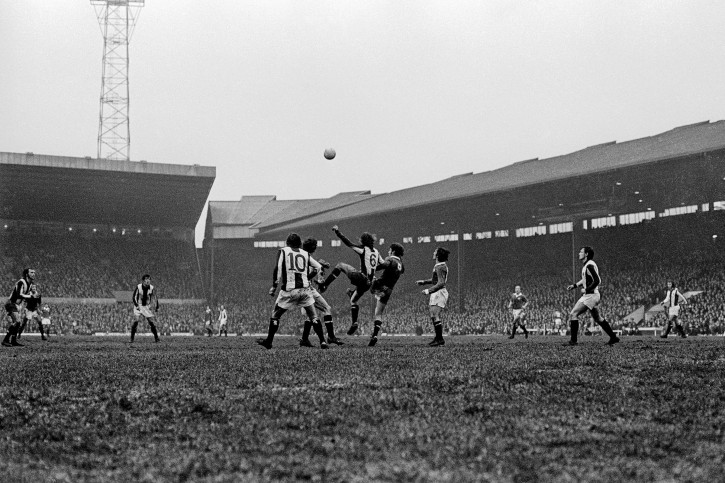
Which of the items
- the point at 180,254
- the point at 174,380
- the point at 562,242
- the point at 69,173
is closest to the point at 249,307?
the point at 180,254

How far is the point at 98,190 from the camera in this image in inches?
2340

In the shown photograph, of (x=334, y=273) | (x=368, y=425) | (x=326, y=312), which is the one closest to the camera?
(x=368, y=425)

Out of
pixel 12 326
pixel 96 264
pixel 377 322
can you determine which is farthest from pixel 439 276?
pixel 96 264

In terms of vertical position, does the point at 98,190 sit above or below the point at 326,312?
above

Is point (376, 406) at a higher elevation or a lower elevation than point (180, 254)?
lower

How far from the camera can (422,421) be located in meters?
5.34

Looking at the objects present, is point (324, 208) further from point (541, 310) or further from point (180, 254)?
point (541, 310)

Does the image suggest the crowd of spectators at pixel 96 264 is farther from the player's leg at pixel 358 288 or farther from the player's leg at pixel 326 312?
the player's leg at pixel 358 288

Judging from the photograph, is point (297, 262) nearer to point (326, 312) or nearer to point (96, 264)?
point (326, 312)

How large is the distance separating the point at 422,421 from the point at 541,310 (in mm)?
40330

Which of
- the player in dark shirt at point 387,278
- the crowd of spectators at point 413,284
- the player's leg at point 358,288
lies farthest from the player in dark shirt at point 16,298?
the crowd of spectators at point 413,284

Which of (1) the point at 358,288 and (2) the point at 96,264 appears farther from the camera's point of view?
(2) the point at 96,264

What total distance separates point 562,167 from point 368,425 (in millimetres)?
42798

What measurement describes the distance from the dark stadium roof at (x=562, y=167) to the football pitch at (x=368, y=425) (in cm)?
3204
